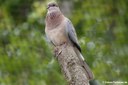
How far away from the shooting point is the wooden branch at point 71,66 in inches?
287

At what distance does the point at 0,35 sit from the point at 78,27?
1793mm

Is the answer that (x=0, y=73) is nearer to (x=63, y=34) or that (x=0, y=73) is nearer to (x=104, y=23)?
(x=104, y=23)

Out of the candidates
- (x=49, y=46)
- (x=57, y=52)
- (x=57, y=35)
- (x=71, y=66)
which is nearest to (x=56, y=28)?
(x=57, y=35)

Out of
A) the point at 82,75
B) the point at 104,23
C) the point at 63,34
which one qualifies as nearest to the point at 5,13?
the point at 104,23

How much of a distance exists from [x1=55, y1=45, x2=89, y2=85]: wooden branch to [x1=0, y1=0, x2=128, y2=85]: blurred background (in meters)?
2.96

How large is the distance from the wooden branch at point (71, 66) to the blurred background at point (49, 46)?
117 inches

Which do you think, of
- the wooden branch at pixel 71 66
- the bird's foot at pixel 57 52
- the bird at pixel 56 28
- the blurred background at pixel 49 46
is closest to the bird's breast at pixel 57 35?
the bird at pixel 56 28

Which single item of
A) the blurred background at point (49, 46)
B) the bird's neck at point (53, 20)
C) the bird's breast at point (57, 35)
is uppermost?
the bird's neck at point (53, 20)

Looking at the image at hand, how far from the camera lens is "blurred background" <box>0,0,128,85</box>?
39.9ft

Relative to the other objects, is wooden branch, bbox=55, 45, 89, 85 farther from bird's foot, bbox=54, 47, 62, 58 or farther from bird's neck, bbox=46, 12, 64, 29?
bird's neck, bbox=46, 12, 64, 29

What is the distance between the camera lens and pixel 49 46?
12.1 m

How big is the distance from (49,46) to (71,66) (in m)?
4.58

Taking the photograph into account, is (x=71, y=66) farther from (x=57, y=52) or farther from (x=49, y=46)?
(x=49, y=46)

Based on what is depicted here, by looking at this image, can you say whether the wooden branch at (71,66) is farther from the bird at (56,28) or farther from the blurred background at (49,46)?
the blurred background at (49,46)
